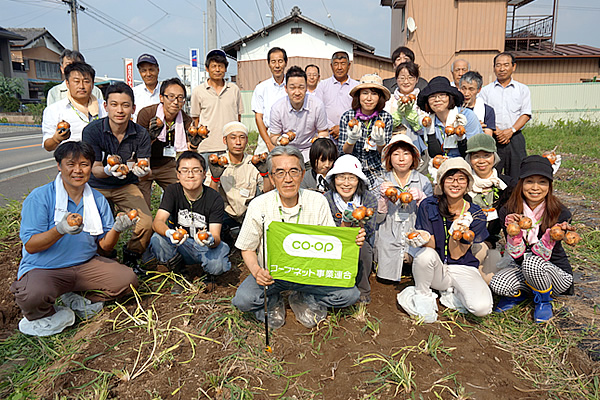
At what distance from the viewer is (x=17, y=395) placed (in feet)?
8.33

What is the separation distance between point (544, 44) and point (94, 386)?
27.8 m

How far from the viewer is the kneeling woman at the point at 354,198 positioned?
3621mm

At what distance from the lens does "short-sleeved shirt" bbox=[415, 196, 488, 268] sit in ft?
11.8

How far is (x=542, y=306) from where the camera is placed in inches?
135

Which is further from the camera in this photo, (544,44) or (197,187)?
(544,44)

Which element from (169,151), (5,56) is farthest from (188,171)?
(5,56)

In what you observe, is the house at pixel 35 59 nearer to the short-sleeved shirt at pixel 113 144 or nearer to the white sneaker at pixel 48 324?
the short-sleeved shirt at pixel 113 144

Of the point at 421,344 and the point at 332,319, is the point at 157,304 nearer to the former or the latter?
the point at 332,319

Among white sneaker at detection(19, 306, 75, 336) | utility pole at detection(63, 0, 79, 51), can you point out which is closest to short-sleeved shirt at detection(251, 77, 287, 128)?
white sneaker at detection(19, 306, 75, 336)

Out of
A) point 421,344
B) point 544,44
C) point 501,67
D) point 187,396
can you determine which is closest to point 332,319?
point 421,344

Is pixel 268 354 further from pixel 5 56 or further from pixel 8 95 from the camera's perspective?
pixel 5 56

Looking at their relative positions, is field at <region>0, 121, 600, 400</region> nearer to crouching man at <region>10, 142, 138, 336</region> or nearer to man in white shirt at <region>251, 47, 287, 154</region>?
crouching man at <region>10, 142, 138, 336</region>

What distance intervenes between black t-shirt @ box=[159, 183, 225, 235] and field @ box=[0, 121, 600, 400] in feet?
2.00

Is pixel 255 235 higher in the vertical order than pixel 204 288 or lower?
higher
